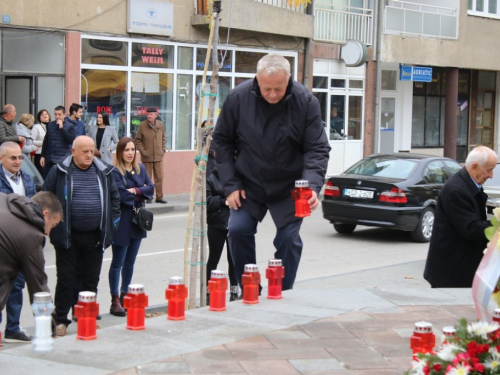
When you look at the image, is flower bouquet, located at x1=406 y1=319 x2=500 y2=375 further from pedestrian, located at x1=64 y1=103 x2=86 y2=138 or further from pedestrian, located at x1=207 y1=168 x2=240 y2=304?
pedestrian, located at x1=64 y1=103 x2=86 y2=138

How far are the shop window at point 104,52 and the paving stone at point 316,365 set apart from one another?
48.0 ft

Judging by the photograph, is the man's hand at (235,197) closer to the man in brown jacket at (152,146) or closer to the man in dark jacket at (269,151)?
the man in dark jacket at (269,151)

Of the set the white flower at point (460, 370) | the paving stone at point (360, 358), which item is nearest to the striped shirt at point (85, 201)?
the paving stone at point (360, 358)

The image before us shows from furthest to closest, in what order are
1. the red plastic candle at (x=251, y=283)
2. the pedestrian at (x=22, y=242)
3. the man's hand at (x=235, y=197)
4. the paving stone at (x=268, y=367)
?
the man's hand at (x=235, y=197) < the red plastic candle at (x=251, y=283) < the pedestrian at (x=22, y=242) < the paving stone at (x=268, y=367)

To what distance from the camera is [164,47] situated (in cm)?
2066

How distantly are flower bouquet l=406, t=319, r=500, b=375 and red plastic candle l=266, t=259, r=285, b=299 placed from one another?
2791mm

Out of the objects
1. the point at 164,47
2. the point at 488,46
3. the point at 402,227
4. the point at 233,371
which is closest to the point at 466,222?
the point at 233,371

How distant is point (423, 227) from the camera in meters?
14.5

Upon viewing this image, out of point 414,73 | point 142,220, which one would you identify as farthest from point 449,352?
point 414,73

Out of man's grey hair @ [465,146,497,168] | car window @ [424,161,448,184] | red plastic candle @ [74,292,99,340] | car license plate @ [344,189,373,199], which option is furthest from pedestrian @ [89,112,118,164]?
red plastic candle @ [74,292,99,340]

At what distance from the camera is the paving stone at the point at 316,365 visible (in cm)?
504

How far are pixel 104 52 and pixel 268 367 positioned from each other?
1512cm

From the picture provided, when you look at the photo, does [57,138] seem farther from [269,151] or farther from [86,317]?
[86,317]

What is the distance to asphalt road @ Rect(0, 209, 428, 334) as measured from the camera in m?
10.7
